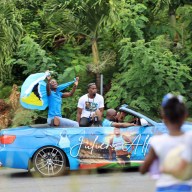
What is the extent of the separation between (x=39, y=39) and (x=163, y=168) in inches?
609

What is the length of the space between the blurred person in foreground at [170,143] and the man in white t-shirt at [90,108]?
26.8 feet

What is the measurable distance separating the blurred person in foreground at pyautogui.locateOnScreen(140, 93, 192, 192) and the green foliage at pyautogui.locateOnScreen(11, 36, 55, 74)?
13.4m

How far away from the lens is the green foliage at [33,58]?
59.4 feet

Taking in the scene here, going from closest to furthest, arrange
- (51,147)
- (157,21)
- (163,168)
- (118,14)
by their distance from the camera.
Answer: (163,168) → (51,147) → (118,14) → (157,21)

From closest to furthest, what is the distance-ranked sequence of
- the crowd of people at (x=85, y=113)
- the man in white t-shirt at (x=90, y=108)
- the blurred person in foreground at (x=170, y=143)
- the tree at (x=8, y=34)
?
the blurred person in foreground at (x=170, y=143) < the crowd of people at (x=85, y=113) < the man in white t-shirt at (x=90, y=108) < the tree at (x=8, y=34)

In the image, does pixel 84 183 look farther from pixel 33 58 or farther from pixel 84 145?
pixel 33 58

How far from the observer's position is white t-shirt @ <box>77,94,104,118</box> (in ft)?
43.5

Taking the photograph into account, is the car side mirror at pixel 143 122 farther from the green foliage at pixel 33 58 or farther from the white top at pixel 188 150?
the white top at pixel 188 150

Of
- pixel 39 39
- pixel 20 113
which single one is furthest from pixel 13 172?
pixel 39 39

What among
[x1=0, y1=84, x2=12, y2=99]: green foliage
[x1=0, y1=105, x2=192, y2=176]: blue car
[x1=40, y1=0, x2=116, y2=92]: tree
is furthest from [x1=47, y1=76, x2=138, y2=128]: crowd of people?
[x1=0, y1=84, x2=12, y2=99]: green foliage

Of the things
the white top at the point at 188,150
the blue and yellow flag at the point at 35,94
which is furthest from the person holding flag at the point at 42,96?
the white top at the point at 188,150

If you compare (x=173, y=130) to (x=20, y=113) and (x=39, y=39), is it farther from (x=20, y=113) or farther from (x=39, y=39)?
(x=39, y=39)

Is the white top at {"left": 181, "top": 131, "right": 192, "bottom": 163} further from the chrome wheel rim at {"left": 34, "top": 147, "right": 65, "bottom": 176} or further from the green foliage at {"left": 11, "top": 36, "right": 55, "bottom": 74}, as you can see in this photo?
the green foliage at {"left": 11, "top": 36, "right": 55, "bottom": 74}

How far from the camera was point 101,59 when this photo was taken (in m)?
18.8
